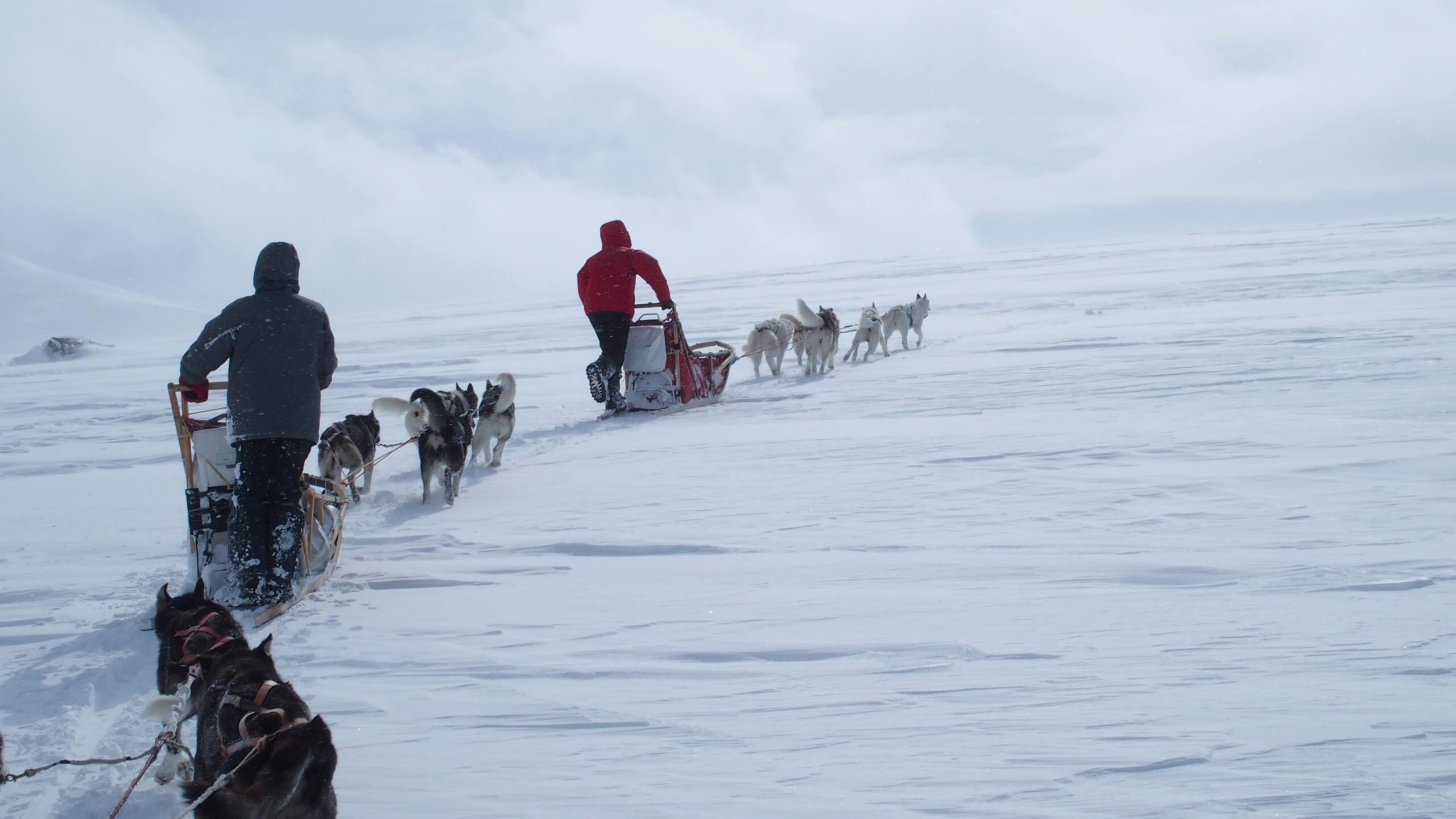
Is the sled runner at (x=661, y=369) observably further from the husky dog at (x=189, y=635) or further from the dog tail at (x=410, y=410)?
the husky dog at (x=189, y=635)

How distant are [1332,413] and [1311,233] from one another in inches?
1151

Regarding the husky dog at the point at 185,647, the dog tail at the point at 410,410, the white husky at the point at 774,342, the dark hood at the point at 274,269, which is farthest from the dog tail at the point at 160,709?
the white husky at the point at 774,342

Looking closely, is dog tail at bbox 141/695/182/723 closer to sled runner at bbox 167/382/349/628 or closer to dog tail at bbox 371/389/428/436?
sled runner at bbox 167/382/349/628

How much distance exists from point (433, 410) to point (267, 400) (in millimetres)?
1741

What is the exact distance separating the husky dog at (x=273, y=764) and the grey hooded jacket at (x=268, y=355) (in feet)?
4.80

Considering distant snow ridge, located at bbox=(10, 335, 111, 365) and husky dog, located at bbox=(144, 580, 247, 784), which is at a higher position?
distant snow ridge, located at bbox=(10, 335, 111, 365)

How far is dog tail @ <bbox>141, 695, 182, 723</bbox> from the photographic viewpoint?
2.06m

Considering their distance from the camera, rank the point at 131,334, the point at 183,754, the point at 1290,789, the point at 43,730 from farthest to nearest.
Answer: the point at 131,334 → the point at 43,730 → the point at 183,754 → the point at 1290,789

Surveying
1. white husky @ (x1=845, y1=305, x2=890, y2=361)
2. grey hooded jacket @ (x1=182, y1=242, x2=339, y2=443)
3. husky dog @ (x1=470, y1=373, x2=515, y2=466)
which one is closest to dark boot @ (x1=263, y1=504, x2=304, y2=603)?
grey hooded jacket @ (x1=182, y1=242, x2=339, y2=443)

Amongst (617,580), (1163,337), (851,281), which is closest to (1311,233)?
(851,281)

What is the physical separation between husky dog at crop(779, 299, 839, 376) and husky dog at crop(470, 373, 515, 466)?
13.7ft

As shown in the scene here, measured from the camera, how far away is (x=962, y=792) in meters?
2.10

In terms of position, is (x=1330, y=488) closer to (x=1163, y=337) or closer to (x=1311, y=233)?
(x=1163, y=337)

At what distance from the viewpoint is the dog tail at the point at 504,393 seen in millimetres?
5766
